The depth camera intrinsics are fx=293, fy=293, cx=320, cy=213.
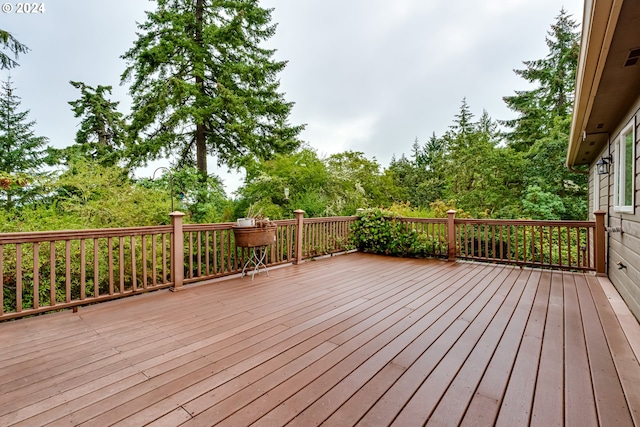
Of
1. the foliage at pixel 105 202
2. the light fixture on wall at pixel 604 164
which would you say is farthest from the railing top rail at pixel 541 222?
the foliage at pixel 105 202

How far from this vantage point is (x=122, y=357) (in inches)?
78.1

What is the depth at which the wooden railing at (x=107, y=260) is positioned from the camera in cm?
272

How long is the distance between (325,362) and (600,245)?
4630 mm

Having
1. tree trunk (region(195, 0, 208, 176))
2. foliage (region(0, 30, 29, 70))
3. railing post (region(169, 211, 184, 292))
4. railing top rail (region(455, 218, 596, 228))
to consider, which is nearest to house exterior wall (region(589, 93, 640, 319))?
railing top rail (region(455, 218, 596, 228))

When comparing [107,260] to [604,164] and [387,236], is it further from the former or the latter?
[604,164]

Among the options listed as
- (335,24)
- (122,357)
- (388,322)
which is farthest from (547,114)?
(122,357)

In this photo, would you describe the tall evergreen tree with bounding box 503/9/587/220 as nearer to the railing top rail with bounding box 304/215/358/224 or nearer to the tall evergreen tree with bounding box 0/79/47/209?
the railing top rail with bounding box 304/215/358/224

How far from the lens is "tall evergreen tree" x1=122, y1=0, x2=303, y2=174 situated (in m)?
8.95

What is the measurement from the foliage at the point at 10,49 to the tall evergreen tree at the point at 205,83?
406 cm

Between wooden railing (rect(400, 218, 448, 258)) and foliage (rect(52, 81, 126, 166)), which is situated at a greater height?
foliage (rect(52, 81, 126, 166))

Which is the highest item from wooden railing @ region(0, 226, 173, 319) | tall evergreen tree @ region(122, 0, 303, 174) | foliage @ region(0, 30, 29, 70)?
tall evergreen tree @ region(122, 0, 303, 174)

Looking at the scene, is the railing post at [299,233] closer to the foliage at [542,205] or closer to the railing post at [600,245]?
the railing post at [600,245]

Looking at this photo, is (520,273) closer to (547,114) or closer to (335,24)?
(335,24)

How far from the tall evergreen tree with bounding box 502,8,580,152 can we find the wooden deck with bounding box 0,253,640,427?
12.4 meters
